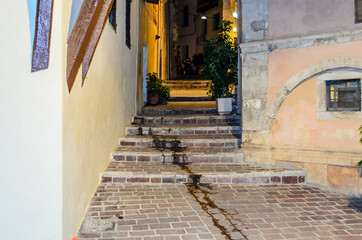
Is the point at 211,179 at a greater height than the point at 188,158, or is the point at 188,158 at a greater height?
the point at 188,158

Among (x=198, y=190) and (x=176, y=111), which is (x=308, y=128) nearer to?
(x=198, y=190)

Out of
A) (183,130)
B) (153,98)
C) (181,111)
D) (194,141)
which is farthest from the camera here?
(153,98)

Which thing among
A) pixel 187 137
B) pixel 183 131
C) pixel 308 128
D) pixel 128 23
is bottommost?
pixel 187 137

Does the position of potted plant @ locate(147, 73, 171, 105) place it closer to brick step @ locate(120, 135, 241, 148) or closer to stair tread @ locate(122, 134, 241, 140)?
stair tread @ locate(122, 134, 241, 140)

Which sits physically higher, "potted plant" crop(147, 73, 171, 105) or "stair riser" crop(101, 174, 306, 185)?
"potted plant" crop(147, 73, 171, 105)

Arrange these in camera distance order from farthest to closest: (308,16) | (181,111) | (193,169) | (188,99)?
(188,99), (181,111), (193,169), (308,16)

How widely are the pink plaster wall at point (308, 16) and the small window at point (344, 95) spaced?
908mm

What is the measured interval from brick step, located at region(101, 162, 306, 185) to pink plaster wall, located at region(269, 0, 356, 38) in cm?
251

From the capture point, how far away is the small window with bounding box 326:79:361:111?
542cm

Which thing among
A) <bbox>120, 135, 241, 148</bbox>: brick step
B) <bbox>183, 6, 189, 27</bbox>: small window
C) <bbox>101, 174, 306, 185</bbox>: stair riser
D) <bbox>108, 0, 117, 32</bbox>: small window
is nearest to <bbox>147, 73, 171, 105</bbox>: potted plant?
<bbox>120, 135, 241, 148</bbox>: brick step

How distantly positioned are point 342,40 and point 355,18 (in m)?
0.39

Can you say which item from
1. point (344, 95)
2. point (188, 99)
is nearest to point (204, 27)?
point (188, 99)

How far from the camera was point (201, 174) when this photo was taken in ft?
18.5

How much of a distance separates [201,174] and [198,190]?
18.6 inches
